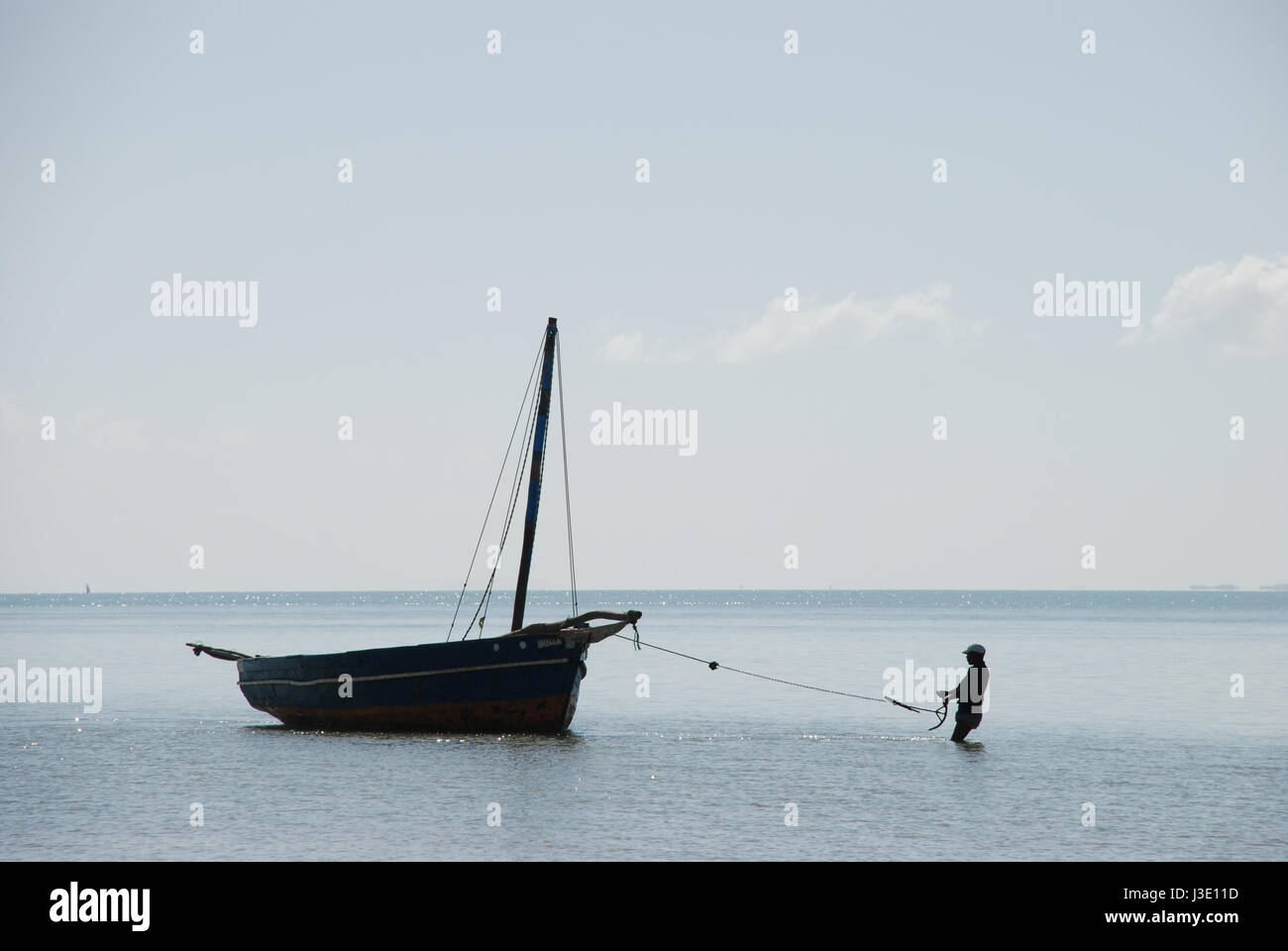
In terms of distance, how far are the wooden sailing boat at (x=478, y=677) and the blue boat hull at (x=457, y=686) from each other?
3 cm

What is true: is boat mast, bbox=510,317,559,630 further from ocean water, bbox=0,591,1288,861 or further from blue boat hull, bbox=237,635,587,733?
ocean water, bbox=0,591,1288,861

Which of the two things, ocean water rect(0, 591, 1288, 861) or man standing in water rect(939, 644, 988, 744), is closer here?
ocean water rect(0, 591, 1288, 861)

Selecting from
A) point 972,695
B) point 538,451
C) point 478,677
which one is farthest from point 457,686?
point 972,695

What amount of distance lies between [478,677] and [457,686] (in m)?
0.70

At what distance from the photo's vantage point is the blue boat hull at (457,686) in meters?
38.4

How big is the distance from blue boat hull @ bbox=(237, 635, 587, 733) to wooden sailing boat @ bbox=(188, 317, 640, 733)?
28mm

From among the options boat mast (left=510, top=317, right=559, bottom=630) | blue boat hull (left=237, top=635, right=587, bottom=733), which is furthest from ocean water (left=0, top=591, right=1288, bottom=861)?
boat mast (left=510, top=317, right=559, bottom=630)

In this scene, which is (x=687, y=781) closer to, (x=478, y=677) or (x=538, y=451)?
(x=478, y=677)

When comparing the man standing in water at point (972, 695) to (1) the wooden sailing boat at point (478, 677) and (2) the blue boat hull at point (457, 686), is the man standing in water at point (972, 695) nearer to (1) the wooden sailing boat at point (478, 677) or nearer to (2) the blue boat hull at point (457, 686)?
(1) the wooden sailing boat at point (478, 677)

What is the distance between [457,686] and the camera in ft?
128

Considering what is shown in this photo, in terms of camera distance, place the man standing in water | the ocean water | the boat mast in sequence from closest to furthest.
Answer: the ocean water
the man standing in water
the boat mast

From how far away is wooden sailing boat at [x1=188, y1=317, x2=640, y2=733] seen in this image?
1501 inches

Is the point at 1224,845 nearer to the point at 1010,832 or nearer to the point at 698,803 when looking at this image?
the point at 1010,832
